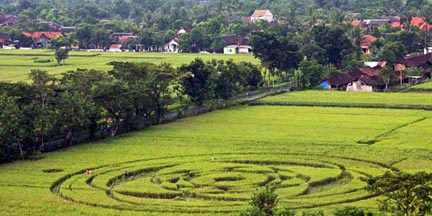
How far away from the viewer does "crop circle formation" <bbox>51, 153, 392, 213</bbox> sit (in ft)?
119

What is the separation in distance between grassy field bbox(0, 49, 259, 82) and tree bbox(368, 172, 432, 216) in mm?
52419

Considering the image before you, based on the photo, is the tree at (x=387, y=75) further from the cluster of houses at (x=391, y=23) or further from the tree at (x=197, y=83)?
the cluster of houses at (x=391, y=23)

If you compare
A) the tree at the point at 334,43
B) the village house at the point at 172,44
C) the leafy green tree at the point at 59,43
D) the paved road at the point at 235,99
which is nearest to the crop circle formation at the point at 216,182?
the paved road at the point at 235,99

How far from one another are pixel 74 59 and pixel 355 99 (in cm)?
4117

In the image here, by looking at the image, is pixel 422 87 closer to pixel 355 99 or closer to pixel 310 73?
pixel 355 99

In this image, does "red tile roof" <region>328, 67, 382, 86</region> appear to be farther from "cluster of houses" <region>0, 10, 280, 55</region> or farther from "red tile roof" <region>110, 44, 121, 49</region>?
"red tile roof" <region>110, 44, 121, 49</region>

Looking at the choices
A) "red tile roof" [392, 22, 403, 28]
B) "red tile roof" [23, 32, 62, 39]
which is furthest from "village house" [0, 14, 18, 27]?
"red tile roof" [392, 22, 403, 28]

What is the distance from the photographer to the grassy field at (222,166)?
3619cm

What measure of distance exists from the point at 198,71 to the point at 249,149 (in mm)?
16891

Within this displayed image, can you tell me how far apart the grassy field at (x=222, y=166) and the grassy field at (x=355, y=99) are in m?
3.78

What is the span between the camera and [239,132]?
5328 centimetres

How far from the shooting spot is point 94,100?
5234 centimetres

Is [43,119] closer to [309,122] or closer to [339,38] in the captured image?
[309,122]

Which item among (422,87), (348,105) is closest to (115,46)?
(422,87)
